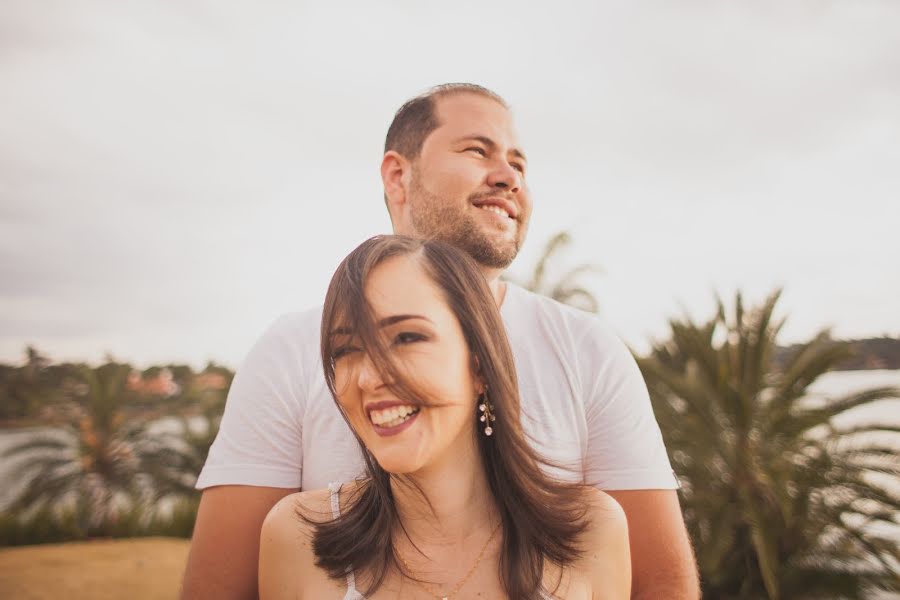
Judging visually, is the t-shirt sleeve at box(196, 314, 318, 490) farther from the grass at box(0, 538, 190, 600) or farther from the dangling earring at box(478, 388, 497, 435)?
the grass at box(0, 538, 190, 600)

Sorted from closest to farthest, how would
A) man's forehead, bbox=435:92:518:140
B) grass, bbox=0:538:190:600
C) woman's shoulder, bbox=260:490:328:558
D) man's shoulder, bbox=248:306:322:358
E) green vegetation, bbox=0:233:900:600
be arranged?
woman's shoulder, bbox=260:490:328:558
man's shoulder, bbox=248:306:322:358
man's forehead, bbox=435:92:518:140
green vegetation, bbox=0:233:900:600
grass, bbox=0:538:190:600

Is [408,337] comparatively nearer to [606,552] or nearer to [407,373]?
[407,373]

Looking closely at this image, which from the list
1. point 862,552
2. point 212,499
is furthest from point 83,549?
point 212,499

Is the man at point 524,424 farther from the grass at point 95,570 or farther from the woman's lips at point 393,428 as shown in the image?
the grass at point 95,570

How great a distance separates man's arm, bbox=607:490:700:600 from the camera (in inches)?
102

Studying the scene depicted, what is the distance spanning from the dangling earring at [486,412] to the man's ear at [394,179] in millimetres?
1513

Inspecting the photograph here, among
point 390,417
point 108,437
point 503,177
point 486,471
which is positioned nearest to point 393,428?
point 390,417

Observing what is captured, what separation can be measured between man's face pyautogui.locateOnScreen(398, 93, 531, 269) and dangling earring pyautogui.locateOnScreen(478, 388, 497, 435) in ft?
3.25

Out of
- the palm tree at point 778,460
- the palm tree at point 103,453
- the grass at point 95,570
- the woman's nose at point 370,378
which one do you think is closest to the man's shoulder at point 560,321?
the woman's nose at point 370,378

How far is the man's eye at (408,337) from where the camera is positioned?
6.81ft

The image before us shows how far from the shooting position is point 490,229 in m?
3.16

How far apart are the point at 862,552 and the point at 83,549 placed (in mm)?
27655

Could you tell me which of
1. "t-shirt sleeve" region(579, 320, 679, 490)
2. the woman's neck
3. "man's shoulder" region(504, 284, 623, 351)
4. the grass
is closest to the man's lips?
"man's shoulder" region(504, 284, 623, 351)

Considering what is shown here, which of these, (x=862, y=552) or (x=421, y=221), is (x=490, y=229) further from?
(x=862, y=552)
